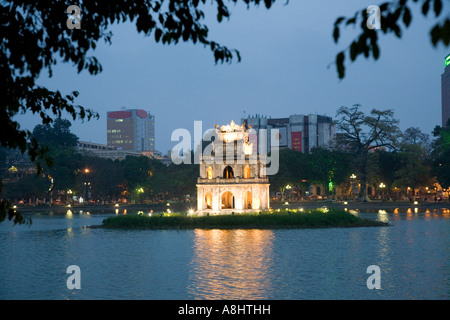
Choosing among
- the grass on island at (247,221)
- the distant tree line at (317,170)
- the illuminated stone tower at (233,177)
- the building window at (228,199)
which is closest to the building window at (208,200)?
the illuminated stone tower at (233,177)

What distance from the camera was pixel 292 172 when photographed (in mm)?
107438

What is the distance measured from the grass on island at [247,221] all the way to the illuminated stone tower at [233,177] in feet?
27.7

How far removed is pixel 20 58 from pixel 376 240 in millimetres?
33684

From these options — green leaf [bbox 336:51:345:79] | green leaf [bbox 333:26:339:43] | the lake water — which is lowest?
the lake water

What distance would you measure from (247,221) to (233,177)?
12.9 metres

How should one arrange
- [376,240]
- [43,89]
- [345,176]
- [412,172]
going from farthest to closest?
[345,176] → [412,172] → [376,240] → [43,89]

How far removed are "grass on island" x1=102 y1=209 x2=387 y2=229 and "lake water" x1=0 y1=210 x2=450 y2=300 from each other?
4.85m

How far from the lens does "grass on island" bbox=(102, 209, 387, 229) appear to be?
5275 cm

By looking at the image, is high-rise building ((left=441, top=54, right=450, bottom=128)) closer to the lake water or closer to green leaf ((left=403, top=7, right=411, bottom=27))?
the lake water

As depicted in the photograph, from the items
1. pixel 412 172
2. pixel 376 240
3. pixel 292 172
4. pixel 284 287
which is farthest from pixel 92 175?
pixel 284 287

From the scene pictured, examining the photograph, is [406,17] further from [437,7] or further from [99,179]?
[99,179]

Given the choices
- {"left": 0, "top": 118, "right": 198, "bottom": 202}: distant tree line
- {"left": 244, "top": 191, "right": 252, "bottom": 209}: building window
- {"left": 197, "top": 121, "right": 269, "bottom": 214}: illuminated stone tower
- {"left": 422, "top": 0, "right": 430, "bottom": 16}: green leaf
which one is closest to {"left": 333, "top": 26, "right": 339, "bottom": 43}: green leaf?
{"left": 422, "top": 0, "right": 430, "bottom": 16}: green leaf

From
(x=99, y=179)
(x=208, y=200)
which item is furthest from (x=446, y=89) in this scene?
(x=208, y=200)
